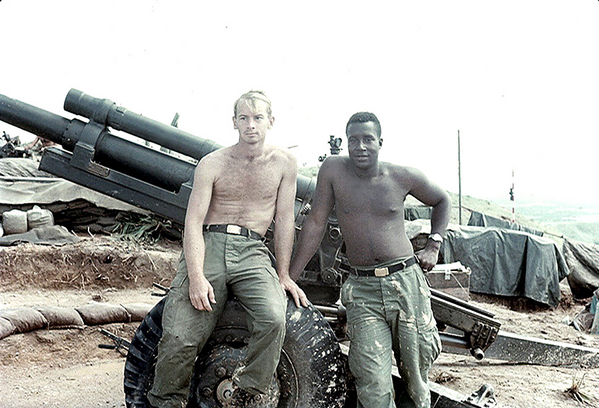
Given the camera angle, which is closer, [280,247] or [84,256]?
[280,247]

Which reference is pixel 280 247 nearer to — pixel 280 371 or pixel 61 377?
pixel 280 371

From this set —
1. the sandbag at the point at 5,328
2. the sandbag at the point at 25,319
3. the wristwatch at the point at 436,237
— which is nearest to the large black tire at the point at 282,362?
the wristwatch at the point at 436,237

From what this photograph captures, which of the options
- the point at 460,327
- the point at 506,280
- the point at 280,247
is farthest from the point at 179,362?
the point at 506,280

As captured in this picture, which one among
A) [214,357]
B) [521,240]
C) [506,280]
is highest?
[214,357]

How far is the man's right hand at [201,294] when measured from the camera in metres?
2.65

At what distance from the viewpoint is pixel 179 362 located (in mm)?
2697

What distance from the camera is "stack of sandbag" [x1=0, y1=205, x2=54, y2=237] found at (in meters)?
7.64

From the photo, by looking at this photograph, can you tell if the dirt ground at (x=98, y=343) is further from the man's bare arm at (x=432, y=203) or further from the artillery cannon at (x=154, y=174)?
the man's bare arm at (x=432, y=203)

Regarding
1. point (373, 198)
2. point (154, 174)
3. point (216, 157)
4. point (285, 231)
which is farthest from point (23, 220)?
point (373, 198)

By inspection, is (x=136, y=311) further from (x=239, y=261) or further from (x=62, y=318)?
(x=239, y=261)

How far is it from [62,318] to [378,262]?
320 centimetres

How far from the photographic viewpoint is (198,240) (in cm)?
275

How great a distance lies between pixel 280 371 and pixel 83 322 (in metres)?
2.87

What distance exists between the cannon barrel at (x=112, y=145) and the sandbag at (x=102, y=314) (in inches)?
64.5
